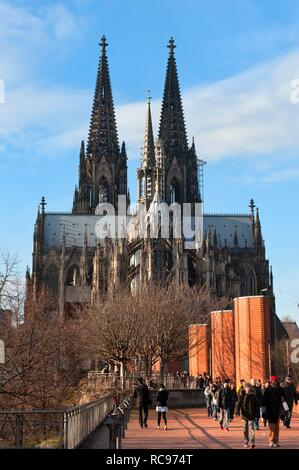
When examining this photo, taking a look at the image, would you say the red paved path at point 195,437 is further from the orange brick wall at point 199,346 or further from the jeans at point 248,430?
the orange brick wall at point 199,346

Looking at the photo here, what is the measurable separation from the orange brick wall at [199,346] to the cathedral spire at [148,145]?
162ft

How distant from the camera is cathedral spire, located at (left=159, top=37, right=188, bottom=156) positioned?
95.6 meters

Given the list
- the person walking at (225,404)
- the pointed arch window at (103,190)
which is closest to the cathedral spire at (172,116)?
the pointed arch window at (103,190)

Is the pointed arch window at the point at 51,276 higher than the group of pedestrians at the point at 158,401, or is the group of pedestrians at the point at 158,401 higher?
the pointed arch window at the point at 51,276

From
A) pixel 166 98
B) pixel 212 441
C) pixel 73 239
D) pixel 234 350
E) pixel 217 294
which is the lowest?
pixel 212 441

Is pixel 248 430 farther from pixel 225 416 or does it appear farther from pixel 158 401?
pixel 158 401

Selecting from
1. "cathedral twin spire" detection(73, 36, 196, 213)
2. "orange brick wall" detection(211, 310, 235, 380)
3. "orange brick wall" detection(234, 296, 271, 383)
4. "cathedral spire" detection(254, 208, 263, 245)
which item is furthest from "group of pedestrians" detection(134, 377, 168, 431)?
"cathedral spire" detection(254, 208, 263, 245)

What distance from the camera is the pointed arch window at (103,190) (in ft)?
312

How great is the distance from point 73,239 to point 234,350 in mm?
59636

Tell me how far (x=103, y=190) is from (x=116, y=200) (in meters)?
2.30
